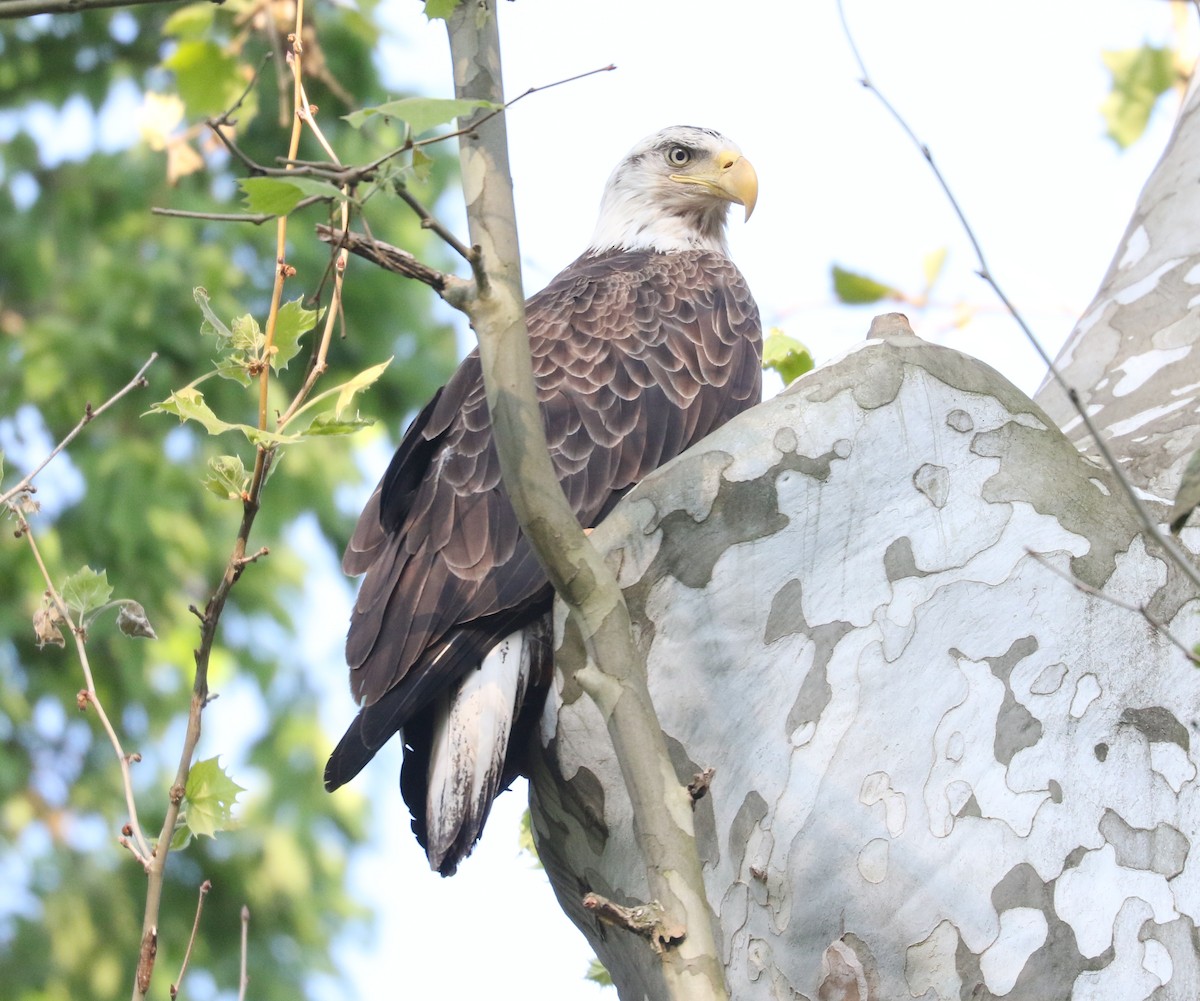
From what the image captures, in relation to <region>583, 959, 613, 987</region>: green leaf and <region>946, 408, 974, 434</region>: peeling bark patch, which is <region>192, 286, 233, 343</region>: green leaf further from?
<region>583, 959, 613, 987</region>: green leaf

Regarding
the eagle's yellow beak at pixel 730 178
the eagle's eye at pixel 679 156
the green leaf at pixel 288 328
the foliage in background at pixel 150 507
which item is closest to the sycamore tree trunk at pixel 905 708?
the green leaf at pixel 288 328

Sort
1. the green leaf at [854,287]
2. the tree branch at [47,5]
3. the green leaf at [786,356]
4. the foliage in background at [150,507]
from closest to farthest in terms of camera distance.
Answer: the tree branch at [47,5] < the green leaf at [854,287] < the green leaf at [786,356] < the foliage in background at [150,507]

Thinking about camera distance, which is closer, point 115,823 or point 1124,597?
point 1124,597

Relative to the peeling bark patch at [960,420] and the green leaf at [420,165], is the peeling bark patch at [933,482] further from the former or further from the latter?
the green leaf at [420,165]

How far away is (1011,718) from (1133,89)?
3.53m

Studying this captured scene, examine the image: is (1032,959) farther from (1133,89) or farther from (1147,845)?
(1133,89)

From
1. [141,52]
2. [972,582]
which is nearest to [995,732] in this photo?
[972,582]

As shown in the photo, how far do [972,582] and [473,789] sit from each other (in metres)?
1.15

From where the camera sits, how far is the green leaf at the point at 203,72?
16.0 feet

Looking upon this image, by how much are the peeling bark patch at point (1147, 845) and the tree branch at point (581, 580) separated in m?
0.81

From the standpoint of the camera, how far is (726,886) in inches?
111

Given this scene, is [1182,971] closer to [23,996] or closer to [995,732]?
[995,732]

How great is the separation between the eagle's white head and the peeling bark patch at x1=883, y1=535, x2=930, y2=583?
102 inches

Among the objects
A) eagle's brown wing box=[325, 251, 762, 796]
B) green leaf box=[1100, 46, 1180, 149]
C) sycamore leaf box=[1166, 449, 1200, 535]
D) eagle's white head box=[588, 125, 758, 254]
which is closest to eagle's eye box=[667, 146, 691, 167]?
eagle's white head box=[588, 125, 758, 254]
